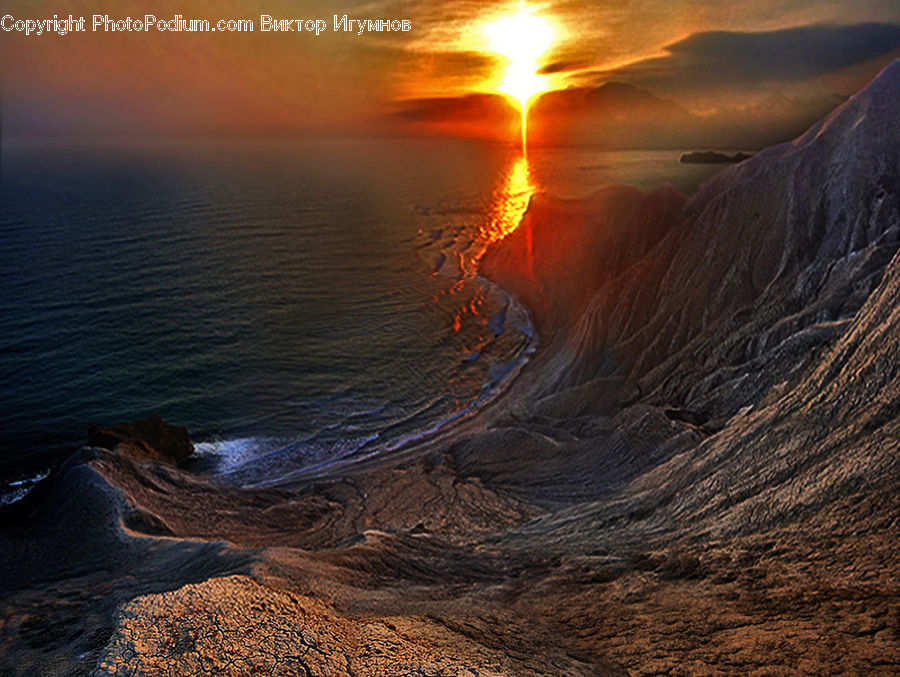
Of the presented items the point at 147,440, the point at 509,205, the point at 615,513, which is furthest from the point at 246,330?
the point at 509,205

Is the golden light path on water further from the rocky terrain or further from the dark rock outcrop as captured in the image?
the dark rock outcrop

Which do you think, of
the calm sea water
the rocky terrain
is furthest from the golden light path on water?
the rocky terrain

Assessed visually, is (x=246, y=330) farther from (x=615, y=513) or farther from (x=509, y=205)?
(x=509, y=205)

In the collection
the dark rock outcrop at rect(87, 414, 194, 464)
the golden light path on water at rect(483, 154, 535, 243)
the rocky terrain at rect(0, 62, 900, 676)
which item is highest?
the golden light path on water at rect(483, 154, 535, 243)

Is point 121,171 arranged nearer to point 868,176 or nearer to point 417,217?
point 417,217

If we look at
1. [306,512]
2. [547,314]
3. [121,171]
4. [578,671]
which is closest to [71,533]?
[306,512]

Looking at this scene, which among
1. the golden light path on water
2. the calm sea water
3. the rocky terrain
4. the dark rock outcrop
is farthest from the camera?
the golden light path on water

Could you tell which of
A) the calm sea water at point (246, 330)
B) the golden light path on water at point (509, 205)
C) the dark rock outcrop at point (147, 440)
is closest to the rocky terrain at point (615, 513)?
the dark rock outcrop at point (147, 440)
